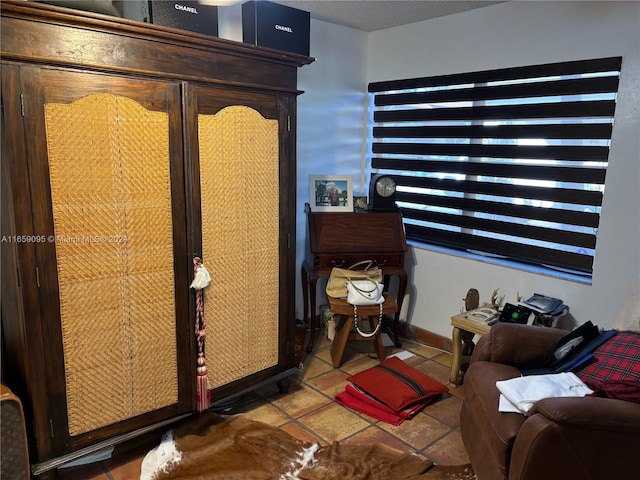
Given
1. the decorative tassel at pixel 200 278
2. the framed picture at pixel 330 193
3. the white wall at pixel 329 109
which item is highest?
the white wall at pixel 329 109

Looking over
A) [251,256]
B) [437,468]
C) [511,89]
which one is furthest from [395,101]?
[437,468]

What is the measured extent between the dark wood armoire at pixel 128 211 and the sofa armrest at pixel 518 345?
1.17m

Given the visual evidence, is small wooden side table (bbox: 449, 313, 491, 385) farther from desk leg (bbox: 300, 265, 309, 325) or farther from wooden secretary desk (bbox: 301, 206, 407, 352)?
desk leg (bbox: 300, 265, 309, 325)

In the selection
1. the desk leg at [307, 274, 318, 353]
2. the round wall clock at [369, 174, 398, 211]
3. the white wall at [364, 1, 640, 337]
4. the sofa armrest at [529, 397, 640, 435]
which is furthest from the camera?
the round wall clock at [369, 174, 398, 211]

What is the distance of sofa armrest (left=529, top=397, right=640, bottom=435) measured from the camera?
4.97 feet

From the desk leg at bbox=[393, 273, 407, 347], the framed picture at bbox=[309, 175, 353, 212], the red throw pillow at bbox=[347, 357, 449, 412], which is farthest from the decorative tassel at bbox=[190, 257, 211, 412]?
the desk leg at bbox=[393, 273, 407, 347]

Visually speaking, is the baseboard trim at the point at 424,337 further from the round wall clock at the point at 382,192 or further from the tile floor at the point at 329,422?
the round wall clock at the point at 382,192

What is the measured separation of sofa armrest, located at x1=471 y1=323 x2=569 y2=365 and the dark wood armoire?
46.3 inches

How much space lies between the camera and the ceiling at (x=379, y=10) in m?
2.88

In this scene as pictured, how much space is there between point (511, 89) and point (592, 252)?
108 cm

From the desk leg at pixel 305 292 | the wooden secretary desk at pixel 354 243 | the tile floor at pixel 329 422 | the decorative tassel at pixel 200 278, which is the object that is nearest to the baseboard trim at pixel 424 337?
the tile floor at pixel 329 422

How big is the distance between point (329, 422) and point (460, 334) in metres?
0.93

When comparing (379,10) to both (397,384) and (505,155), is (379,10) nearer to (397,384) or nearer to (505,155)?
(505,155)

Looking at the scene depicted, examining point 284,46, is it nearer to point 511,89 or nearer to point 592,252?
point 511,89
